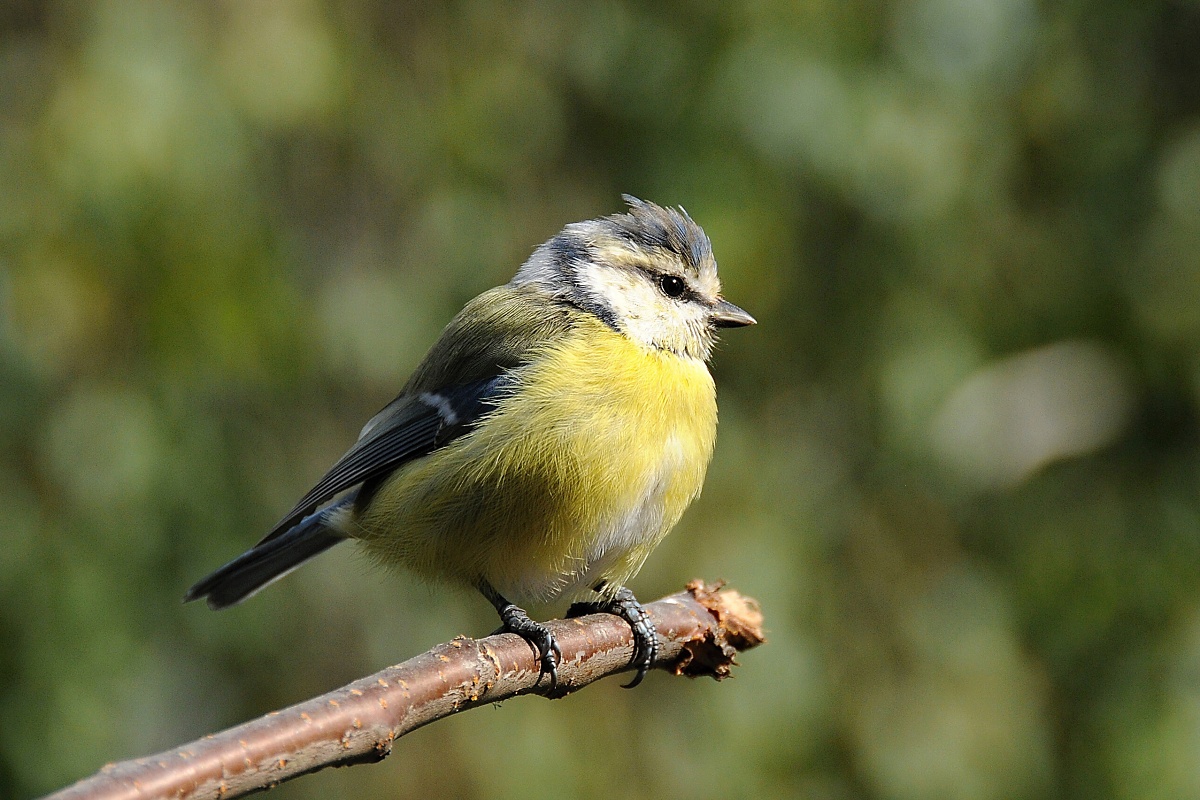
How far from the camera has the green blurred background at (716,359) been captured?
2.81 metres

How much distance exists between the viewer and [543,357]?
2.21 m

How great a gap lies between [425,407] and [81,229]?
109 cm

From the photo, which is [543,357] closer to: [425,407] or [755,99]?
[425,407]

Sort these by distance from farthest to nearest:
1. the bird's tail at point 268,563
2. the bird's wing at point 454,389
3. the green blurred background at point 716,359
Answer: the green blurred background at point 716,359 → the bird's tail at point 268,563 → the bird's wing at point 454,389

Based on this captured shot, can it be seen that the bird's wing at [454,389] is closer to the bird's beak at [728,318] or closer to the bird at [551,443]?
the bird at [551,443]

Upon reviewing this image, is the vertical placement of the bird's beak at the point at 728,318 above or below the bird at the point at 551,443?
above

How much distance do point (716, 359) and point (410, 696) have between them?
2.02 meters

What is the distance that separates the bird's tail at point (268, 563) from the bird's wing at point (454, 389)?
20cm

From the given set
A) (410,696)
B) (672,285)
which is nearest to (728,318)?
(672,285)

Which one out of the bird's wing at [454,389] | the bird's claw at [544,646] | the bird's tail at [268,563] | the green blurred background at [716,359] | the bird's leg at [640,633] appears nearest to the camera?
the bird's claw at [544,646]

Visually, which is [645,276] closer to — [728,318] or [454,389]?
[728,318]

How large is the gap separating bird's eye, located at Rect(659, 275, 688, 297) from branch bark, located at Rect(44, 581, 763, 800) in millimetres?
709

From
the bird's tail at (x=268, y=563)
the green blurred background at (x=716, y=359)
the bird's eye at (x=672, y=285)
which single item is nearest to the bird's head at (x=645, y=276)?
the bird's eye at (x=672, y=285)

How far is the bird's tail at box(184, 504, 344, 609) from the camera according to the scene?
252 cm
